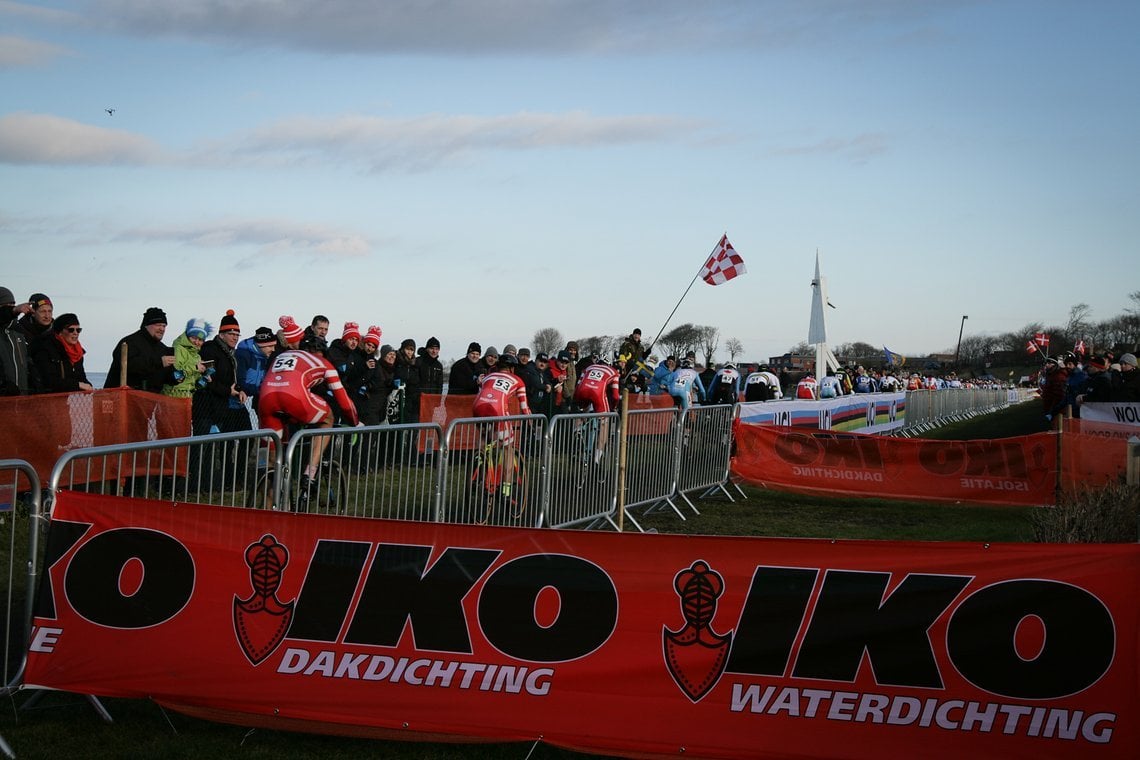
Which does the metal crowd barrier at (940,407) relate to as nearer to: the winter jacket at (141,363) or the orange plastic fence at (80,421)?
the winter jacket at (141,363)

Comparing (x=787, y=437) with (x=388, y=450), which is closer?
(x=388, y=450)

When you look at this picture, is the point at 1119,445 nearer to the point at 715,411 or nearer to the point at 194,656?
the point at 715,411

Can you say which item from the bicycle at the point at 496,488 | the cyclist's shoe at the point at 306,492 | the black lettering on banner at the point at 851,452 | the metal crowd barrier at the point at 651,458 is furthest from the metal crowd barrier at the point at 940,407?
the cyclist's shoe at the point at 306,492

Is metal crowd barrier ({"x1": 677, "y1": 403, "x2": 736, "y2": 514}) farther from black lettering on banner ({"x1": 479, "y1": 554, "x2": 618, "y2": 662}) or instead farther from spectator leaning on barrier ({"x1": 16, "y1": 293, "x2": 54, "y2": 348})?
black lettering on banner ({"x1": 479, "y1": 554, "x2": 618, "y2": 662})

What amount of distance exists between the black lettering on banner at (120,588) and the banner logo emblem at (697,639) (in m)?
2.26

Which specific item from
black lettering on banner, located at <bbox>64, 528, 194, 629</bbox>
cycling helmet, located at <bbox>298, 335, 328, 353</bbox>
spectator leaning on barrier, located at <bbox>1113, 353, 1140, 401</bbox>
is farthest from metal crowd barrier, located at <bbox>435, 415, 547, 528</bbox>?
spectator leaning on barrier, located at <bbox>1113, 353, 1140, 401</bbox>

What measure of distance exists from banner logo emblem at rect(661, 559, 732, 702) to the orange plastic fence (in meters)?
6.34

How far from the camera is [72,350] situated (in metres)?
10.8

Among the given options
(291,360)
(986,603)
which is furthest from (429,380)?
(986,603)

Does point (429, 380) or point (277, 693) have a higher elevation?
point (429, 380)

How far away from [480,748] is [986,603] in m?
2.27

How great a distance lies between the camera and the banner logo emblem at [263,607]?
4.86 m

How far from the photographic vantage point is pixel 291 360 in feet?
30.1

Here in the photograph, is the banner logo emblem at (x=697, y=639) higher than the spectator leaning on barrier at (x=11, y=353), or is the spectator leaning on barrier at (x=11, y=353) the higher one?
the spectator leaning on barrier at (x=11, y=353)
